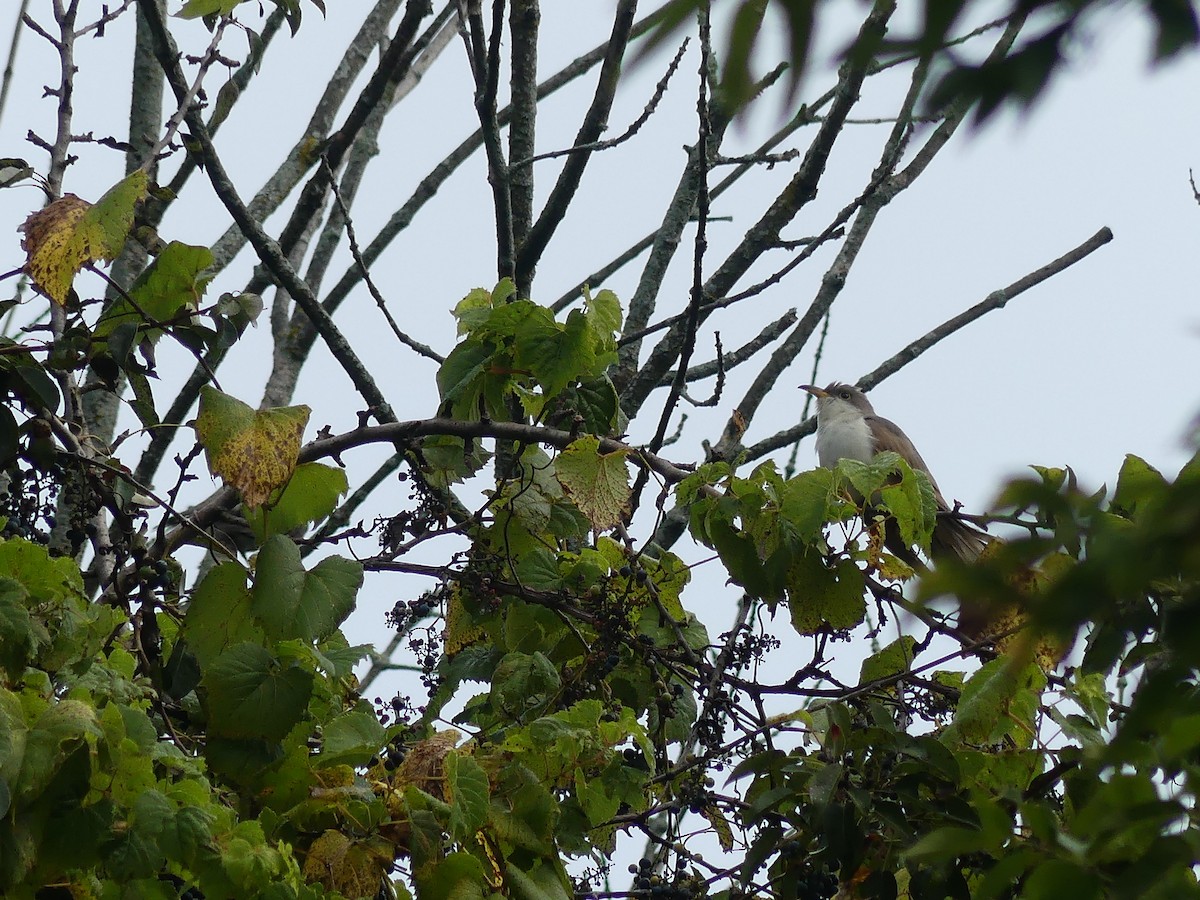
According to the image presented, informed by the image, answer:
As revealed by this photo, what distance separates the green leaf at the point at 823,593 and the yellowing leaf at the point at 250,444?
4.00 ft

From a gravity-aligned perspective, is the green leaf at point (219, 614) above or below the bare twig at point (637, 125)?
below

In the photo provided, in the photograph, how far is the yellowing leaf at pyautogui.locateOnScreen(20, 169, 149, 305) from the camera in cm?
281

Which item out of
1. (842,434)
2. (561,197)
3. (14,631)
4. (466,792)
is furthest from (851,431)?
(14,631)

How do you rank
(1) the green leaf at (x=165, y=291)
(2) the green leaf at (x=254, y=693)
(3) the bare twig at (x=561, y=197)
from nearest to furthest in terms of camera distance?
(2) the green leaf at (x=254, y=693) → (1) the green leaf at (x=165, y=291) → (3) the bare twig at (x=561, y=197)

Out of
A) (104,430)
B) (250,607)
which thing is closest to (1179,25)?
(250,607)

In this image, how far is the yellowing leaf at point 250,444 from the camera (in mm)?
2645

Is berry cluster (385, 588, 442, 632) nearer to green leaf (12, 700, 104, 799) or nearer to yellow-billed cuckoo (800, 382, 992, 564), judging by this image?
green leaf (12, 700, 104, 799)

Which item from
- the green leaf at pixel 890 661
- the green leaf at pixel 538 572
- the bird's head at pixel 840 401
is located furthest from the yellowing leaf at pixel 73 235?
the bird's head at pixel 840 401

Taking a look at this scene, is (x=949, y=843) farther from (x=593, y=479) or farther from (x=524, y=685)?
(x=524, y=685)

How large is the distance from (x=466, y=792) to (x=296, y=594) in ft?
2.09

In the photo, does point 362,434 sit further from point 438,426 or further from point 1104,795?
point 1104,795

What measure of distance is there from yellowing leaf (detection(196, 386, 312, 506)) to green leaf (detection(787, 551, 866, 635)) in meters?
1.22

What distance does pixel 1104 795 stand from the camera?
1294 millimetres

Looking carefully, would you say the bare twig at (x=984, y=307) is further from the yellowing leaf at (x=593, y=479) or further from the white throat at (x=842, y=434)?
the yellowing leaf at (x=593, y=479)
